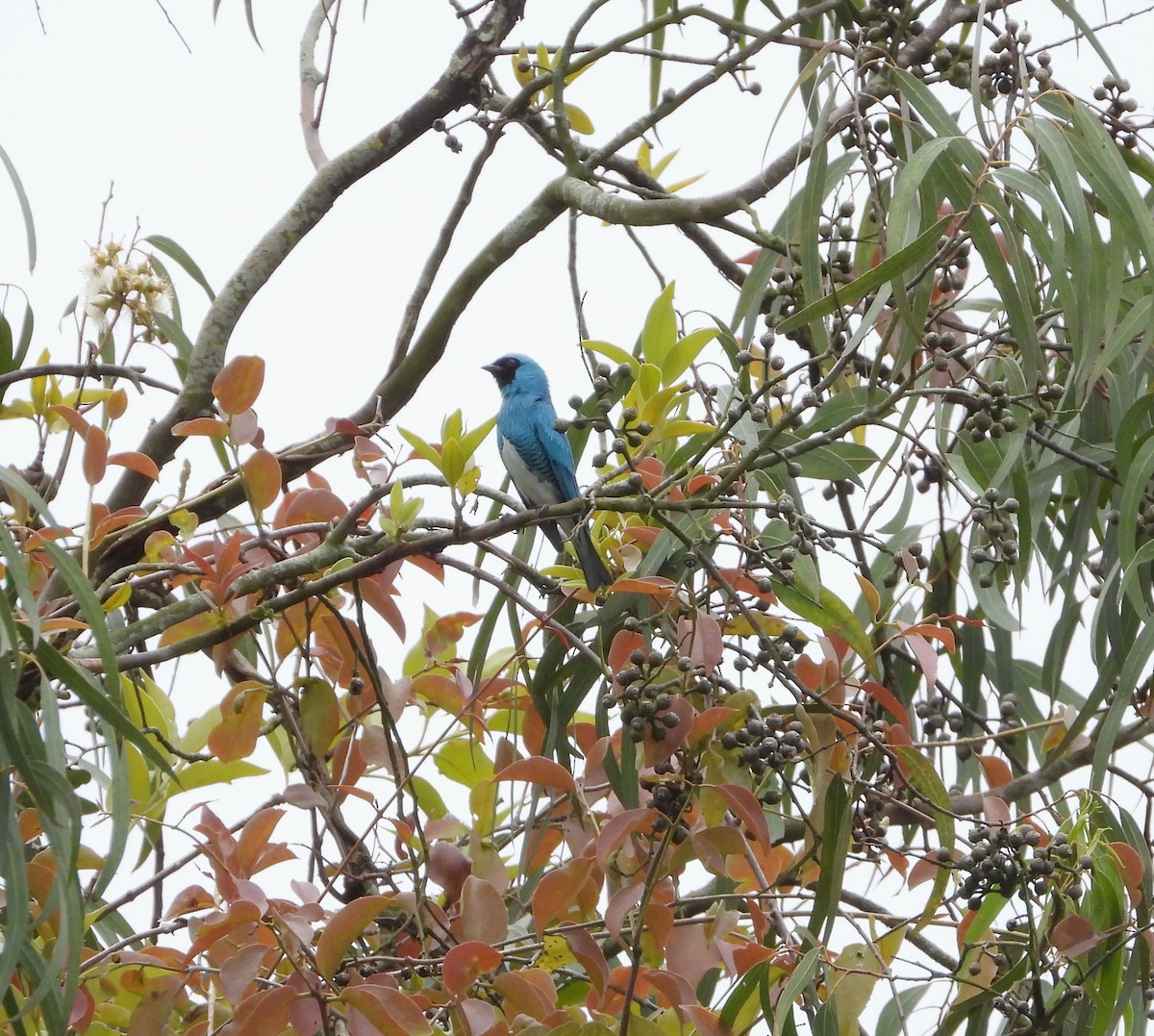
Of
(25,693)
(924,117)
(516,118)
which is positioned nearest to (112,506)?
(25,693)

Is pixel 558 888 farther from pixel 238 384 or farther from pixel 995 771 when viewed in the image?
pixel 995 771

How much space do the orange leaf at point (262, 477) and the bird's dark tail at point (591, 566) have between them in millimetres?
476

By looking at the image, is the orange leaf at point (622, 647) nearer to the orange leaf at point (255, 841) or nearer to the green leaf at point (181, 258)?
the orange leaf at point (255, 841)

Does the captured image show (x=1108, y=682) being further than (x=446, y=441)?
Yes

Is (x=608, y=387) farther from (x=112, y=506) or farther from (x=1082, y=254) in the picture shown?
(x=112, y=506)

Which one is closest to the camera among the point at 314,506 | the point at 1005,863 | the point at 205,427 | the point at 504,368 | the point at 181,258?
the point at 1005,863

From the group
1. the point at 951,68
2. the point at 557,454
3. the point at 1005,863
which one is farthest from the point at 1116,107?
the point at 557,454

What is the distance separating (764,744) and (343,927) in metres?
0.61

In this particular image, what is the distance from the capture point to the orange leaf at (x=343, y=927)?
1.59 metres

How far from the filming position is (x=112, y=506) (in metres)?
2.54

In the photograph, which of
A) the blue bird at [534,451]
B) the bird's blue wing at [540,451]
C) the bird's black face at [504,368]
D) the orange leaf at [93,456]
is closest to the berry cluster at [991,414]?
the orange leaf at [93,456]

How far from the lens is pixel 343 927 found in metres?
1.60

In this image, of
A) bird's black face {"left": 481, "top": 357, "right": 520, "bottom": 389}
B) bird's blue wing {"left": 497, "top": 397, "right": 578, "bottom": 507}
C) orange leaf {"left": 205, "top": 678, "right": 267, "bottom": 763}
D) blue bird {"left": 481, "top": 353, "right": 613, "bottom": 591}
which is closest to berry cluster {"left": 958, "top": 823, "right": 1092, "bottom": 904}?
orange leaf {"left": 205, "top": 678, "right": 267, "bottom": 763}

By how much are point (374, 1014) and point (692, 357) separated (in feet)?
3.48
